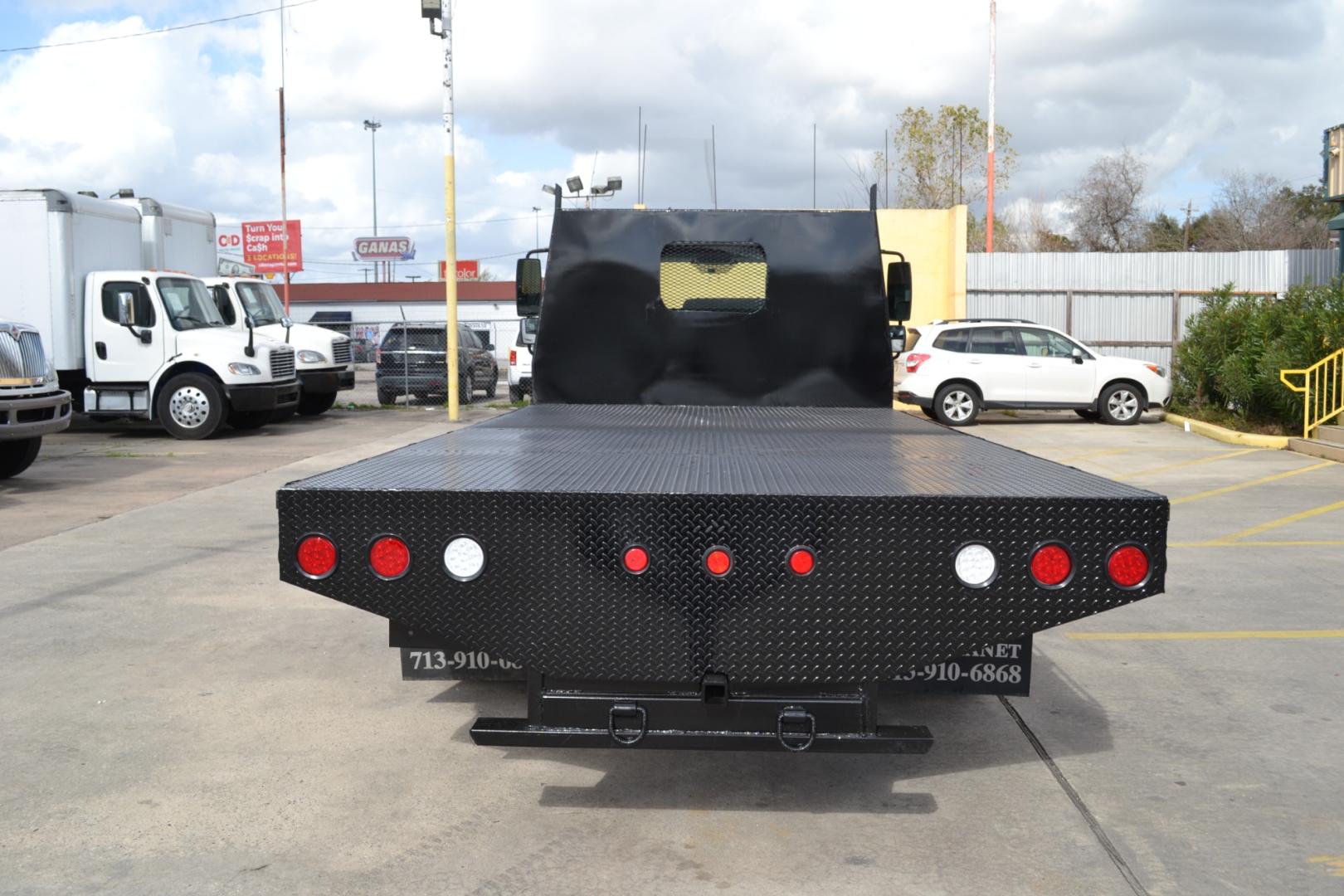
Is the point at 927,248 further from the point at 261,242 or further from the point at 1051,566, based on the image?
the point at 261,242

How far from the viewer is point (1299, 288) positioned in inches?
718

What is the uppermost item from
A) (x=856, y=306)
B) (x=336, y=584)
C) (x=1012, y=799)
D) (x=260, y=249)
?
(x=260, y=249)

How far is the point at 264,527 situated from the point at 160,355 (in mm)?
8767

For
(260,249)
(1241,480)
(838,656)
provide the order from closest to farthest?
(838,656), (1241,480), (260,249)

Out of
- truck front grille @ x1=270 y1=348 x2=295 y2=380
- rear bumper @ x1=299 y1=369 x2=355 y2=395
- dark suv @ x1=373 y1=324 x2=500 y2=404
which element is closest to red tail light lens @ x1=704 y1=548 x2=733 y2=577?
truck front grille @ x1=270 y1=348 x2=295 y2=380

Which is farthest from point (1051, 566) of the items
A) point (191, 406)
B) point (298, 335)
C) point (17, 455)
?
point (298, 335)

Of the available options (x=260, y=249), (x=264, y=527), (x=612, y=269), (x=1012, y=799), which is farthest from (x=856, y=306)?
(x=260, y=249)

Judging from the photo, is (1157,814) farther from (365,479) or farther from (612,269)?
(612,269)

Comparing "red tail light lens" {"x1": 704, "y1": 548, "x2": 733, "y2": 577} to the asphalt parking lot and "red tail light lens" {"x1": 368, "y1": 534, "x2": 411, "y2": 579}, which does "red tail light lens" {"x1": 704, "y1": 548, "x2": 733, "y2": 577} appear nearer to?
"red tail light lens" {"x1": 368, "y1": 534, "x2": 411, "y2": 579}

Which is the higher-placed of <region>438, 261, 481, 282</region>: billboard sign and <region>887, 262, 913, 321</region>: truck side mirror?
<region>438, 261, 481, 282</region>: billboard sign

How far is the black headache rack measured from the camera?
3.48 metres

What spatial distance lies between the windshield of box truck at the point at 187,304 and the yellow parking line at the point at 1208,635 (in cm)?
1467

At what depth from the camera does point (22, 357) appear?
12547 millimetres

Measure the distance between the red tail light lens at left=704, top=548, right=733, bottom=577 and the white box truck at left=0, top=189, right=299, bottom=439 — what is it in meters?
15.8
